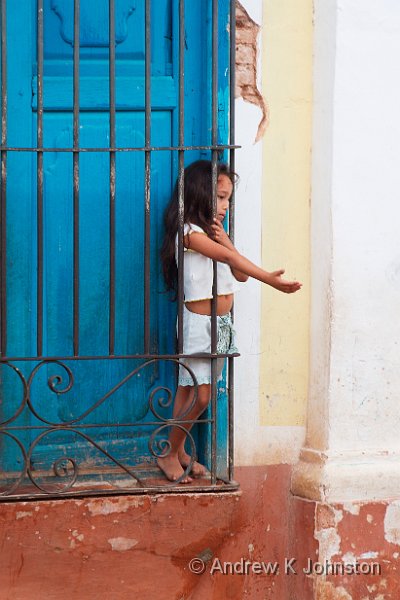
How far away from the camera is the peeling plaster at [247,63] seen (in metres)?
3.81

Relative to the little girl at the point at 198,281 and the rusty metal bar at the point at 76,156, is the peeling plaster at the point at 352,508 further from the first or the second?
the rusty metal bar at the point at 76,156

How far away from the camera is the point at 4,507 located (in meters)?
3.42

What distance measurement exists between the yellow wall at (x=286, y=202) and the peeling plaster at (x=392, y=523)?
49cm

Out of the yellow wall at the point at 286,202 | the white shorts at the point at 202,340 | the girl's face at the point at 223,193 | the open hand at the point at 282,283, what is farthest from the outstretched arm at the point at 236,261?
the yellow wall at the point at 286,202

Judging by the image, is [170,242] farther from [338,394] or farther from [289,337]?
[338,394]

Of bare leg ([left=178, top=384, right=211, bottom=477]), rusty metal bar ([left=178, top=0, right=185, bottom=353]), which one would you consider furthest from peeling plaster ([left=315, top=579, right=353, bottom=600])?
rusty metal bar ([left=178, top=0, right=185, bottom=353])

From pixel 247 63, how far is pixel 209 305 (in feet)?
3.22

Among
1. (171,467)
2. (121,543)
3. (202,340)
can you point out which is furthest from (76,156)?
(121,543)

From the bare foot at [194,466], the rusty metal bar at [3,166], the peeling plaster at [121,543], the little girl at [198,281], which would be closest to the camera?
the rusty metal bar at [3,166]

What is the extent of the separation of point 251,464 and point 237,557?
370 millimetres

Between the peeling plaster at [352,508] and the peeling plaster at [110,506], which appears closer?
the peeling plaster at [110,506]

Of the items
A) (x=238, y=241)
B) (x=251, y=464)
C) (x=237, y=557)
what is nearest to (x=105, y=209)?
(x=238, y=241)

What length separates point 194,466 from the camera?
12.5 feet

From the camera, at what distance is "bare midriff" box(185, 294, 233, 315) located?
147 inches
